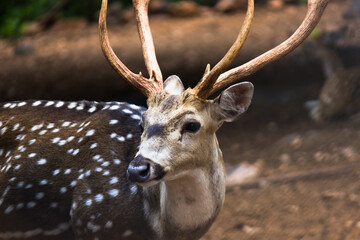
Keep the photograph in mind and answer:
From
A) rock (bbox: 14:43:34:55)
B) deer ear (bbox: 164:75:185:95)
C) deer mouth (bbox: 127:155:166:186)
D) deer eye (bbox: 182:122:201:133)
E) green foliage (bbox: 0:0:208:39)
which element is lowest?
rock (bbox: 14:43:34:55)

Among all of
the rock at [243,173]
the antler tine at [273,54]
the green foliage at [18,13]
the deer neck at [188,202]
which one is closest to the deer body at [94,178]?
the deer neck at [188,202]

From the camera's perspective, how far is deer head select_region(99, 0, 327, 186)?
2756 millimetres

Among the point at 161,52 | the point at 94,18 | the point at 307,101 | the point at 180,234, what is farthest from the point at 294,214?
the point at 94,18

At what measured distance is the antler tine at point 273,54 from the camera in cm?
311

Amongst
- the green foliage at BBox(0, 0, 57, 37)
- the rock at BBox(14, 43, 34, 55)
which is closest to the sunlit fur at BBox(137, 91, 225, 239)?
the rock at BBox(14, 43, 34, 55)

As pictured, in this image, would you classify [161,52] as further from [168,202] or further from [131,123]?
[168,202]

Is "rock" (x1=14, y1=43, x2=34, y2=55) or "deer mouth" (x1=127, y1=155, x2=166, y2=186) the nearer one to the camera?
"deer mouth" (x1=127, y1=155, x2=166, y2=186)

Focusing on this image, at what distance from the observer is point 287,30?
815 centimetres

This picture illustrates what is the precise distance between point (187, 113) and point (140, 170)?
A: 0.44 metres

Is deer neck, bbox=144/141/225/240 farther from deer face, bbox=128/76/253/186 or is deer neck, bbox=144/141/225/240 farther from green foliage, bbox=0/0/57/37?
green foliage, bbox=0/0/57/37

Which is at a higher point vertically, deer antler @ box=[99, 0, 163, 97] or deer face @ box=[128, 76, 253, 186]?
deer antler @ box=[99, 0, 163, 97]

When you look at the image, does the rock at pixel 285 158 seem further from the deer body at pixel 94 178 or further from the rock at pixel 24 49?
the rock at pixel 24 49

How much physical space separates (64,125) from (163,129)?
1016mm

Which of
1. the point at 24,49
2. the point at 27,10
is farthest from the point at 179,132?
the point at 27,10
